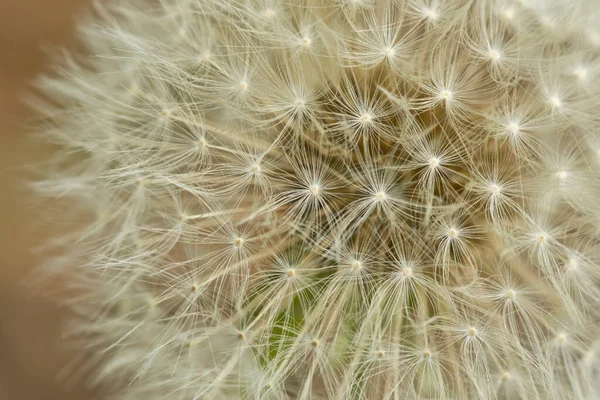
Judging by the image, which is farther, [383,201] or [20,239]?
[20,239]

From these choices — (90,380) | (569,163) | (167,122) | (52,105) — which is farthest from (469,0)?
(90,380)

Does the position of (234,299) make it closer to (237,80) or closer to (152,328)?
(152,328)

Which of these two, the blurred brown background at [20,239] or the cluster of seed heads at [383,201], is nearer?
the cluster of seed heads at [383,201]

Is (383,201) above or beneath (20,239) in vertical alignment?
beneath
